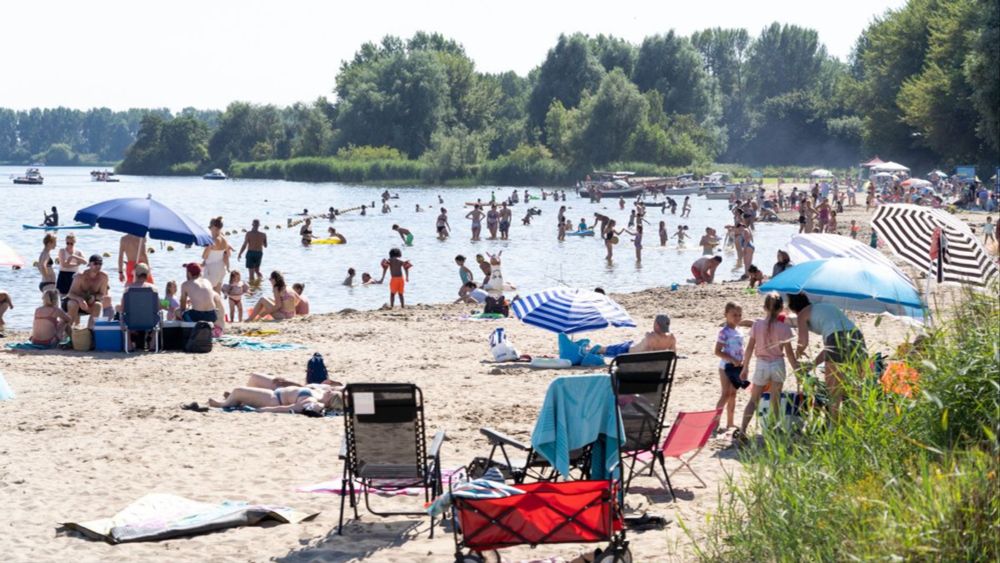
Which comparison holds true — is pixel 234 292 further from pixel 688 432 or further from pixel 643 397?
pixel 643 397

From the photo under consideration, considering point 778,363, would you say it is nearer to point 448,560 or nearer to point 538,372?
point 448,560

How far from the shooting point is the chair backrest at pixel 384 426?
672 cm

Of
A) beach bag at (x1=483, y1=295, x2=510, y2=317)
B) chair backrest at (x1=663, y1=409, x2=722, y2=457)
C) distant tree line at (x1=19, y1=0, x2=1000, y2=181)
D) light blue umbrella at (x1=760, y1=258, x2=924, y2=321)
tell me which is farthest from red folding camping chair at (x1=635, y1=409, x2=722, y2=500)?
distant tree line at (x1=19, y1=0, x2=1000, y2=181)

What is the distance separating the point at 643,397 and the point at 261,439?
3.46 meters

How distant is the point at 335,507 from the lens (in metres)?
7.46

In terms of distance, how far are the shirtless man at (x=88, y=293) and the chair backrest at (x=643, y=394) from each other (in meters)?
9.15

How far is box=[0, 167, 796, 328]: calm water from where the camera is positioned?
26078mm

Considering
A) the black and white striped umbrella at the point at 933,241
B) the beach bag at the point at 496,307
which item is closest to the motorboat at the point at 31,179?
the beach bag at the point at 496,307

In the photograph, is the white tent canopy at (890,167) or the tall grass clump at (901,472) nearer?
the tall grass clump at (901,472)

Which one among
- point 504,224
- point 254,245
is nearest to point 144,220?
point 254,245

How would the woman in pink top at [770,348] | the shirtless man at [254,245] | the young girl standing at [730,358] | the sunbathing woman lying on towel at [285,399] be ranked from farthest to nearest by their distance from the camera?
1. the shirtless man at [254,245]
2. the sunbathing woman lying on towel at [285,399]
3. the young girl standing at [730,358]
4. the woman in pink top at [770,348]

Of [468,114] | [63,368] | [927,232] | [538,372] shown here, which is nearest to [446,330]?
[538,372]

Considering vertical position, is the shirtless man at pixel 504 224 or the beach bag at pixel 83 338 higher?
A: the shirtless man at pixel 504 224

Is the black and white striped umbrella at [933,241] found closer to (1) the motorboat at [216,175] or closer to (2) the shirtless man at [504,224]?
(2) the shirtless man at [504,224]
